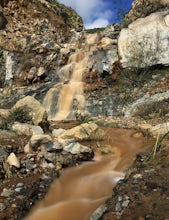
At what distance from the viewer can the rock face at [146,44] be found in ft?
64.5

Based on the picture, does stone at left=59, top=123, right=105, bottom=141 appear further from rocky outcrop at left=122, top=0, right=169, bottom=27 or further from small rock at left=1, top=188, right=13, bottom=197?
rocky outcrop at left=122, top=0, right=169, bottom=27

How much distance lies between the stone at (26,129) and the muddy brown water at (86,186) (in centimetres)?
200

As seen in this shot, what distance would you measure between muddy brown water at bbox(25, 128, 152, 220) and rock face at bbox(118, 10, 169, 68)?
437 inches

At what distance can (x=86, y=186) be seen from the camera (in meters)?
6.40

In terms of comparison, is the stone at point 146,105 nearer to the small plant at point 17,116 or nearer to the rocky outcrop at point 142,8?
the small plant at point 17,116

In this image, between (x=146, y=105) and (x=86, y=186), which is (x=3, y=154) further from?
(x=146, y=105)

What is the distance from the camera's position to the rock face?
19.7 m

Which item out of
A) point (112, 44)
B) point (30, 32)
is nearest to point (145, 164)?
point (112, 44)

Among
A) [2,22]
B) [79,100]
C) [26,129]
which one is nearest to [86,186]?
[26,129]

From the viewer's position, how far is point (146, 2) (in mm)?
24906

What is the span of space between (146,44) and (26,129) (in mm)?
11846

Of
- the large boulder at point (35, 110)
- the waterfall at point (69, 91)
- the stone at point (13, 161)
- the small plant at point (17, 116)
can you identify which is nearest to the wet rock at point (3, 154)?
the stone at point (13, 161)

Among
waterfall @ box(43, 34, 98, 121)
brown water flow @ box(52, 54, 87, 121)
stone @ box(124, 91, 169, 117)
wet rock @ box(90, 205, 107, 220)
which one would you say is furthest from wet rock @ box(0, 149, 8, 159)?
brown water flow @ box(52, 54, 87, 121)

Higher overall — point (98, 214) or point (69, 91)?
point (69, 91)
